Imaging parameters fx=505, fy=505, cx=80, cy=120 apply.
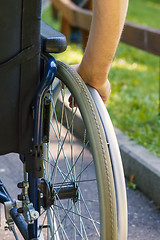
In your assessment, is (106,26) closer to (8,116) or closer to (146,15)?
(8,116)

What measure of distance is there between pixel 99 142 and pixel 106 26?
0.42 meters

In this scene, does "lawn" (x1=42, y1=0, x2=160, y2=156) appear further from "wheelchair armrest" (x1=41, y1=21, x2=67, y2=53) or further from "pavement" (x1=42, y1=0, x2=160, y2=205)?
"wheelchair armrest" (x1=41, y1=21, x2=67, y2=53)

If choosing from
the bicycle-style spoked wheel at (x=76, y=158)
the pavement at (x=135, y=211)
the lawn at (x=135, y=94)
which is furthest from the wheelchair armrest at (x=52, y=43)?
the pavement at (x=135, y=211)

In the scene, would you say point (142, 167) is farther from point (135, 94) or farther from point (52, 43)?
point (135, 94)

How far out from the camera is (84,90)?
181 cm

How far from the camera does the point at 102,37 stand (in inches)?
72.3

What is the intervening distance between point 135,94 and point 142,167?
6.85 feet

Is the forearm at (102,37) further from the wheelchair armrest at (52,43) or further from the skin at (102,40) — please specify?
the wheelchair armrest at (52,43)

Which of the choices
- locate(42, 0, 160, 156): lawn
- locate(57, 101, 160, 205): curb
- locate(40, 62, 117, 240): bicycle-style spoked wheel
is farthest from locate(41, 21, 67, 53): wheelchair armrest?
locate(57, 101, 160, 205): curb

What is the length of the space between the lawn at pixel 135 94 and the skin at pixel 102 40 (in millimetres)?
668

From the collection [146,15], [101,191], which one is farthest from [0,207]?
[146,15]

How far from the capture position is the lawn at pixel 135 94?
4.17 meters

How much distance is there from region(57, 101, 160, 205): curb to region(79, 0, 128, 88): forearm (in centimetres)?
149

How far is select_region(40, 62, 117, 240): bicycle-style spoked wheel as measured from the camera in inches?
66.7
